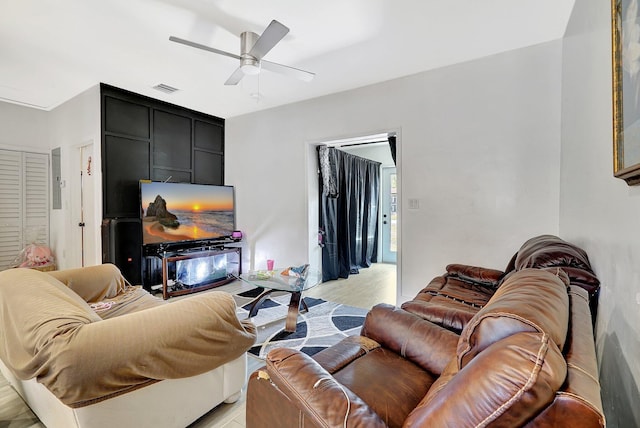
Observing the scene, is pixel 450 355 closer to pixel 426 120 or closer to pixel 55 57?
pixel 426 120

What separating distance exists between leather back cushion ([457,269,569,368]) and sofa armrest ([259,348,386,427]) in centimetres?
34

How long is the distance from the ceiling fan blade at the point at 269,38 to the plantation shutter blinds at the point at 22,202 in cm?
466

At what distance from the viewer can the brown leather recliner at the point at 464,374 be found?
1.92ft

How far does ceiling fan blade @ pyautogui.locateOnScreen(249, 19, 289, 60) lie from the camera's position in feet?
6.75

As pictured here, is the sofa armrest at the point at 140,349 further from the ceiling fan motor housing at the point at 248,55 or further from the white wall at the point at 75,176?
the white wall at the point at 75,176

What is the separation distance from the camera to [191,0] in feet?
7.02

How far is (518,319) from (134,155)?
4.62 meters

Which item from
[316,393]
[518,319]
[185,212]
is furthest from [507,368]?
[185,212]

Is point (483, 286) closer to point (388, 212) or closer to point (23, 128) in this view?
point (388, 212)

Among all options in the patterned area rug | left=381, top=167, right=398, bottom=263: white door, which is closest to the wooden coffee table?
the patterned area rug

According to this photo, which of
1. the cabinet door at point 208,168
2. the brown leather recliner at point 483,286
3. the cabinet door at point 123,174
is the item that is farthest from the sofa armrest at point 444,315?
the cabinet door at point 208,168

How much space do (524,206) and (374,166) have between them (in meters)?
3.70

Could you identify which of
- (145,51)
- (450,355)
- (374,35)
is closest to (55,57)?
(145,51)

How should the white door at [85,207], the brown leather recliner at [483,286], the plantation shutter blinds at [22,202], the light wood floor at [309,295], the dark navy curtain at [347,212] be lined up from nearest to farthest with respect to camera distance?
the brown leather recliner at [483,286]
the light wood floor at [309,295]
the white door at [85,207]
the plantation shutter blinds at [22,202]
the dark navy curtain at [347,212]
